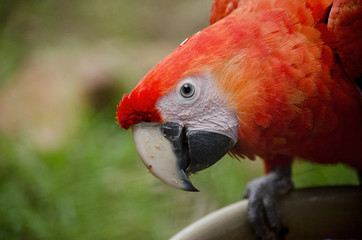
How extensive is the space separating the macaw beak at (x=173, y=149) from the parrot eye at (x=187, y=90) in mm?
74

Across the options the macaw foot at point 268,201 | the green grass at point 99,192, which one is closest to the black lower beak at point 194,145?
the macaw foot at point 268,201

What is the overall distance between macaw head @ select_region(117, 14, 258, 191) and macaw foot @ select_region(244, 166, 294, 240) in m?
0.29

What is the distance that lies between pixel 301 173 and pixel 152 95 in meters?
1.24

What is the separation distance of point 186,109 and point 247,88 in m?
0.15

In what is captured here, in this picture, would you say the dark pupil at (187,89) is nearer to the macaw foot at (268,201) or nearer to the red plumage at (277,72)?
the red plumage at (277,72)

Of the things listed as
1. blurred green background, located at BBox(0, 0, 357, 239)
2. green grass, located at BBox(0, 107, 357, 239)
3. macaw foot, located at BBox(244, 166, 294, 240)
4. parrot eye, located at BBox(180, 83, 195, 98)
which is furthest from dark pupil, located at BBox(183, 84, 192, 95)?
green grass, located at BBox(0, 107, 357, 239)

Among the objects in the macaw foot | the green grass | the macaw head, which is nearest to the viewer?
the macaw head

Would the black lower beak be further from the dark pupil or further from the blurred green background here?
the blurred green background

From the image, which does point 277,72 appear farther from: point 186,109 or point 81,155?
point 81,155

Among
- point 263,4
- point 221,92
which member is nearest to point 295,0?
point 263,4

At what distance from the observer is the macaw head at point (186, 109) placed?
3.21 feet

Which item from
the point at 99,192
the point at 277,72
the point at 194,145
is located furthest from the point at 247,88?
the point at 99,192

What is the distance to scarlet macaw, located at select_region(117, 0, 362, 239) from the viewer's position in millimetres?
991

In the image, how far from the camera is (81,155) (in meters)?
2.23
